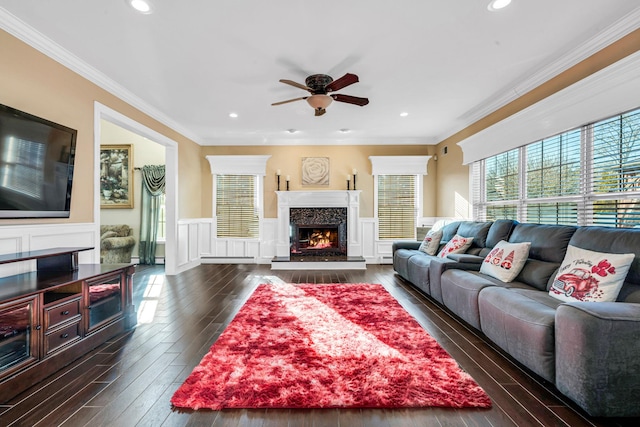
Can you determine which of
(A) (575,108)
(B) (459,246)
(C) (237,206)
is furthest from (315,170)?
(A) (575,108)

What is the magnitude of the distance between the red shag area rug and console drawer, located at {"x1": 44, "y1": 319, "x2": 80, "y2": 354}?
3.41 feet

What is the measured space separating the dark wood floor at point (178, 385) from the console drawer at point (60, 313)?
13.6 inches

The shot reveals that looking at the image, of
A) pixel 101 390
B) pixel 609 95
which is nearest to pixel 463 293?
pixel 609 95

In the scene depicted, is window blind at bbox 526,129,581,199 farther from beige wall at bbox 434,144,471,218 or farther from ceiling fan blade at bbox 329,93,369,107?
ceiling fan blade at bbox 329,93,369,107

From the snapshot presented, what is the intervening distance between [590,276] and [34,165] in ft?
14.6

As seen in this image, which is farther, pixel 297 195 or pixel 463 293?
pixel 297 195

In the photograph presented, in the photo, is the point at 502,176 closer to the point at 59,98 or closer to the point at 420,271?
the point at 420,271

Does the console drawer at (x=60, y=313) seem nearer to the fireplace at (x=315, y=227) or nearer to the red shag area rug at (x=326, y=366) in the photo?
the red shag area rug at (x=326, y=366)

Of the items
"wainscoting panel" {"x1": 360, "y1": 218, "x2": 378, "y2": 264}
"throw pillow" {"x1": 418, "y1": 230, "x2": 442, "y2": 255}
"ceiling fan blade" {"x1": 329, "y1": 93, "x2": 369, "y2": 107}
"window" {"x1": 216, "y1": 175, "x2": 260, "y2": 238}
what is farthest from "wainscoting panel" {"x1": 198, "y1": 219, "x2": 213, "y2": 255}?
"throw pillow" {"x1": 418, "y1": 230, "x2": 442, "y2": 255}

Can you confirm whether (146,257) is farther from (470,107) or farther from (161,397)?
(470,107)

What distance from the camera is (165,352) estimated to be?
7.79 feet

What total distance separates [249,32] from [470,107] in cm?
349

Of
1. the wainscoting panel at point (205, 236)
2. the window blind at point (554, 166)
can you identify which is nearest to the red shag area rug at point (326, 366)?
the window blind at point (554, 166)

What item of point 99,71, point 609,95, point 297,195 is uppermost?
point 99,71
